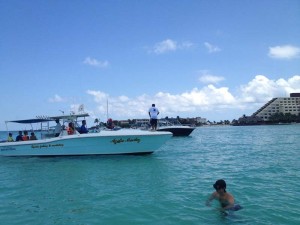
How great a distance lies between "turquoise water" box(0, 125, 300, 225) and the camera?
25.0 feet

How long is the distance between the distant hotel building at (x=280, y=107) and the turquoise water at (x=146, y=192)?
175 metres

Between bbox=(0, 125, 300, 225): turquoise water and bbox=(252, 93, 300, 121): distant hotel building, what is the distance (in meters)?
175

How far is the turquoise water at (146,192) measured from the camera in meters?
7.62

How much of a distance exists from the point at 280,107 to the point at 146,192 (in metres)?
185

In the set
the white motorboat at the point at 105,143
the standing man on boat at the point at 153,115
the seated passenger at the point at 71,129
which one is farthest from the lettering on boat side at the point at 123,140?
the seated passenger at the point at 71,129

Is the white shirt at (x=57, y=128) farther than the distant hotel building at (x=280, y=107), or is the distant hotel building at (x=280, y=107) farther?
the distant hotel building at (x=280, y=107)

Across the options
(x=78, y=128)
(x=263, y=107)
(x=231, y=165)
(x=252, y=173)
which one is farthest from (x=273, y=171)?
(x=263, y=107)

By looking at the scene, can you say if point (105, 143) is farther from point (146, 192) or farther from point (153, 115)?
point (146, 192)

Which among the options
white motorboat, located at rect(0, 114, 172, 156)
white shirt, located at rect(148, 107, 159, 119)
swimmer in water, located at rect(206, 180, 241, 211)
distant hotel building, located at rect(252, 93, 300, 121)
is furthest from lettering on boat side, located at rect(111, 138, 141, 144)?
distant hotel building, located at rect(252, 93, 300, 121)

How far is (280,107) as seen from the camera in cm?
18025

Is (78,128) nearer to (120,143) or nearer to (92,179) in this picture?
(120,143)

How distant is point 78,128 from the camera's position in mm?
20250

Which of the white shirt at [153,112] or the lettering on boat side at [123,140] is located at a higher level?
the white shirt at [153,112]

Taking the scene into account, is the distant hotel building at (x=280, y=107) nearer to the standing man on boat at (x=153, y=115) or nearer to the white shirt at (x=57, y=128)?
the standing man on boat at (x=153, y=115)
